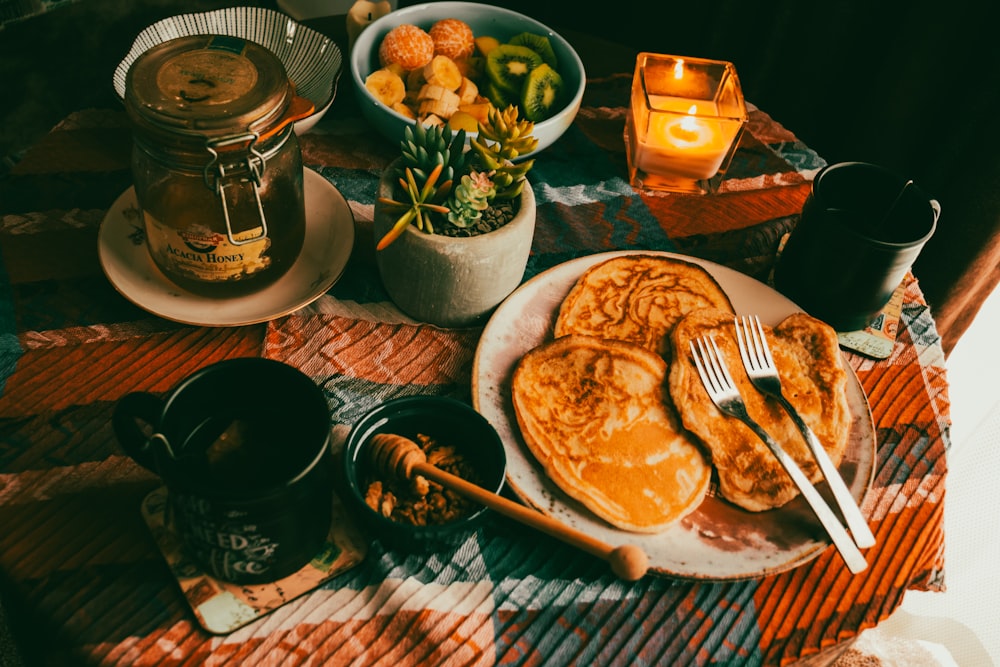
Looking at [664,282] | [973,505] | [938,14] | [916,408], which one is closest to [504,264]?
[664,282]

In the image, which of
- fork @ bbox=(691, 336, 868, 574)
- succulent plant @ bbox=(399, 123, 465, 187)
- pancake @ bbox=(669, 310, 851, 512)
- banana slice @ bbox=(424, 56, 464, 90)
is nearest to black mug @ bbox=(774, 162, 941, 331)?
pancake @ bbox=(669, 310, 851, 512)

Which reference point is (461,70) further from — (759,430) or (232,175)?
(759,430)

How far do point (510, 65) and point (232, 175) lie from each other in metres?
0.65

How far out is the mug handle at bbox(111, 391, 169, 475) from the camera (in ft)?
2.03

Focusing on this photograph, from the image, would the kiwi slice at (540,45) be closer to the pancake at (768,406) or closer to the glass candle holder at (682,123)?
the glass candle holder at (682,123)

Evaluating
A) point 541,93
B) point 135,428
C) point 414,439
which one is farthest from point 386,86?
point 135,428

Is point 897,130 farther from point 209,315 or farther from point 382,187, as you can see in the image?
point 209,315

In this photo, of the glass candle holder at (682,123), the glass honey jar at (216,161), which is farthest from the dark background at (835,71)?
the glass honey jar at (216,161)

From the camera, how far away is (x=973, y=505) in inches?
74.0

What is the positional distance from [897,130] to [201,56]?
1.61m

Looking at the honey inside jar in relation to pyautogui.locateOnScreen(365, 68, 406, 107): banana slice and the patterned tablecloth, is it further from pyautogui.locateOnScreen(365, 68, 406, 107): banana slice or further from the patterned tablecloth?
pyautogui.locateOnScreen(365, 68, 406, 107): banana slice

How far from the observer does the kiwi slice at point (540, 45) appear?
4.42 feet

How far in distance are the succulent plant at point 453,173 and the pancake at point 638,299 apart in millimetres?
202

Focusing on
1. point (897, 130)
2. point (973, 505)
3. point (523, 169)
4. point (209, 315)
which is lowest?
point (973, 505)
